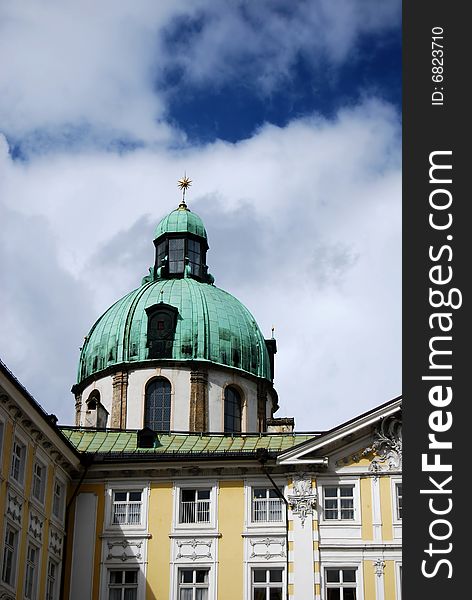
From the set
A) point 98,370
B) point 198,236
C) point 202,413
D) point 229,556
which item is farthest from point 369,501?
point 198,236

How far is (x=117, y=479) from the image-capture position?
50938 millimetres

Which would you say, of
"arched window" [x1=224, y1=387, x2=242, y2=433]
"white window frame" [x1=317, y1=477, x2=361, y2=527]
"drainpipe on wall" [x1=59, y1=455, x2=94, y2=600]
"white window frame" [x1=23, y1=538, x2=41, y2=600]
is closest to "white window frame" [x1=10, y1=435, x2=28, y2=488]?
"white window frame" [x1=23, y1=538, x2=41, y2=600]

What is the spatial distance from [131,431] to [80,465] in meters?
6.07

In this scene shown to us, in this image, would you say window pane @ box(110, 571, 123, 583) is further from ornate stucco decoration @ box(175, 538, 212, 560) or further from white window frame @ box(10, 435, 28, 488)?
white window frame @ box(10, 435, 28, 488)

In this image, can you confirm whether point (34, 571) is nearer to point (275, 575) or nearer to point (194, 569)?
point (194, 569)

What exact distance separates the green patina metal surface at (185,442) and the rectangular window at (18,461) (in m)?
8.41

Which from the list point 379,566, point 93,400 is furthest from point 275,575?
point 93,400

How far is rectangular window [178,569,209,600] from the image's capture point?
1919 inches

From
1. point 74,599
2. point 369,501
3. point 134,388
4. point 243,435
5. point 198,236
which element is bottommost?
point 74,599

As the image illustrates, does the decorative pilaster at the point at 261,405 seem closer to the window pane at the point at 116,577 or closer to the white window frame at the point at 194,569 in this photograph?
the white window frame at the point at 194,569

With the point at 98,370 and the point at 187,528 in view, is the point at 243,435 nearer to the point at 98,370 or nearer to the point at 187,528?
the point at 187,528

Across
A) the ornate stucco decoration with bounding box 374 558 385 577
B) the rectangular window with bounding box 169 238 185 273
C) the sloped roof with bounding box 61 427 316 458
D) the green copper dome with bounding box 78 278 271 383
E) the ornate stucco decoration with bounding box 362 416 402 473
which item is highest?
the rectangular window with bounding box 169 238 185 273

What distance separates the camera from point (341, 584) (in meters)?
48.2

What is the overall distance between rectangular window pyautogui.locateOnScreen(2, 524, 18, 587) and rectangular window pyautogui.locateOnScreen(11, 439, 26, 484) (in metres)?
1.96
